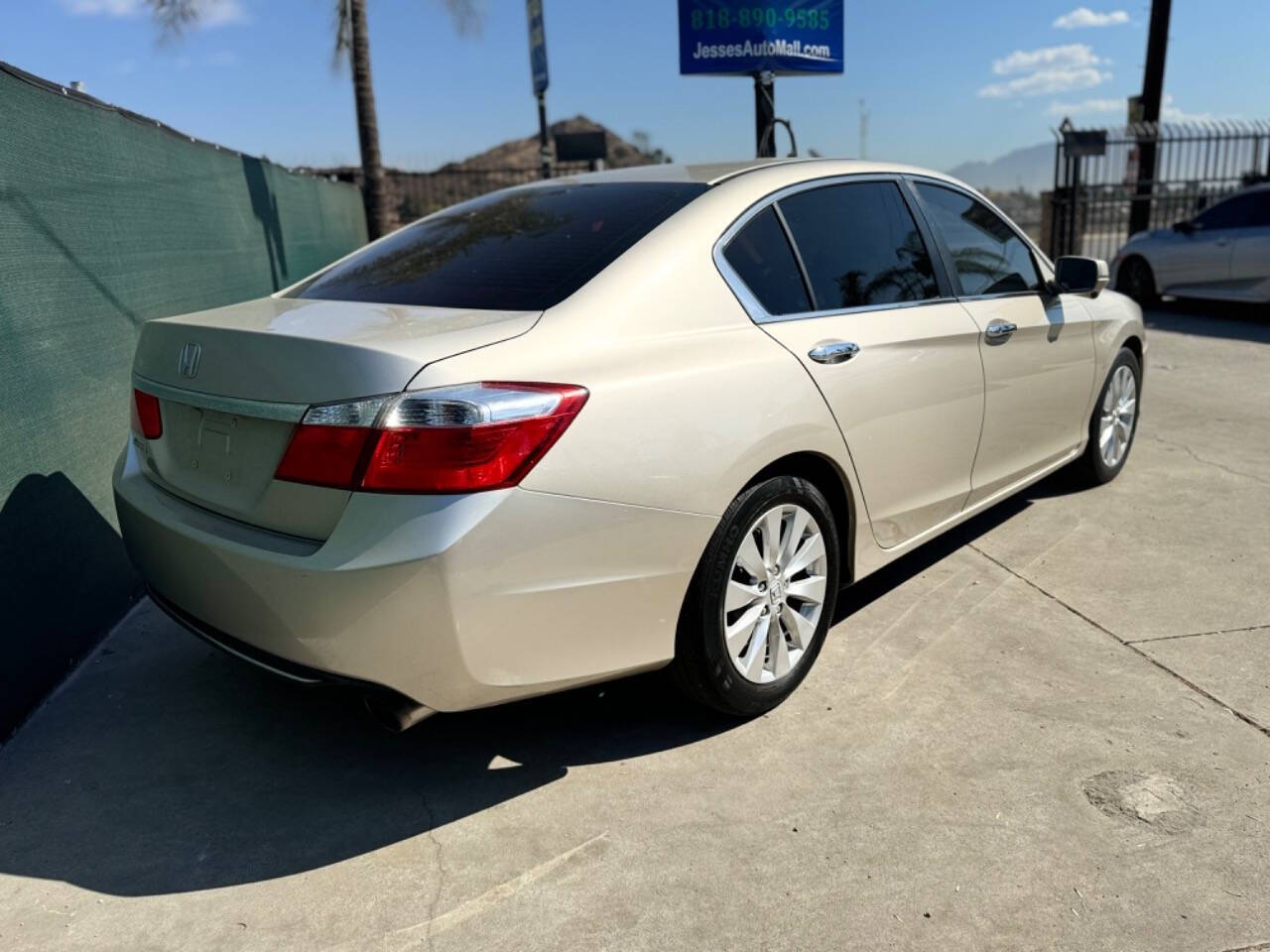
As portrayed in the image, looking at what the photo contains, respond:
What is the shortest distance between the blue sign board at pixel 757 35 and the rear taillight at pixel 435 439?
10.3m

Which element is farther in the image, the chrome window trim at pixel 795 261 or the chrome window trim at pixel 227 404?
the chrome window trim at pixel 795 261

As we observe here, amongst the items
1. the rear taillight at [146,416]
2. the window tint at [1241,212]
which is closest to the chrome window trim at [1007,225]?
the rear taillight at [146,416]

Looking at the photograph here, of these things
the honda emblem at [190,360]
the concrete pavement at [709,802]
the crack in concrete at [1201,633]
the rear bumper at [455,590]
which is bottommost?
the crack in concrete at [1201,633]

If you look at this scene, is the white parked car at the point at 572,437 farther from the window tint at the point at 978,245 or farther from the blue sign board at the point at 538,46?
the blue sign board at the point at 538,46

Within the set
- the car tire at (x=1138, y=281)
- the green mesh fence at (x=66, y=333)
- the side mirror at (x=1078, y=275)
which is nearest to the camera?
the green mesh fence at (x=66, y=333)

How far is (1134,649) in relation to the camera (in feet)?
11.6

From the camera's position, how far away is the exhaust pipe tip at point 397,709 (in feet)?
8.04

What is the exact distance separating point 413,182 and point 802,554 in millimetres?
20848

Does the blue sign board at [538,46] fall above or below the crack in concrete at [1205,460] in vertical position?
above

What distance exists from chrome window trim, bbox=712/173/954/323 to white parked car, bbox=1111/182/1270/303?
856cm

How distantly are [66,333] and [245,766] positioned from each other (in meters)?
1.84

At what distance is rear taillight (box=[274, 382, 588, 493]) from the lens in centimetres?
229

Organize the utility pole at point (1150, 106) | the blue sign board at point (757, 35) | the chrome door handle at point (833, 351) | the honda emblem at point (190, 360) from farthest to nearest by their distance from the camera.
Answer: the utility pole at point (1150, 106)
the blue sign board at point (757, 35)
the chrome door handle at point (833, 351)
the honda emblem at point (190, 360)

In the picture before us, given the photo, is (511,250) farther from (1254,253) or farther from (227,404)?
(1254,253)
